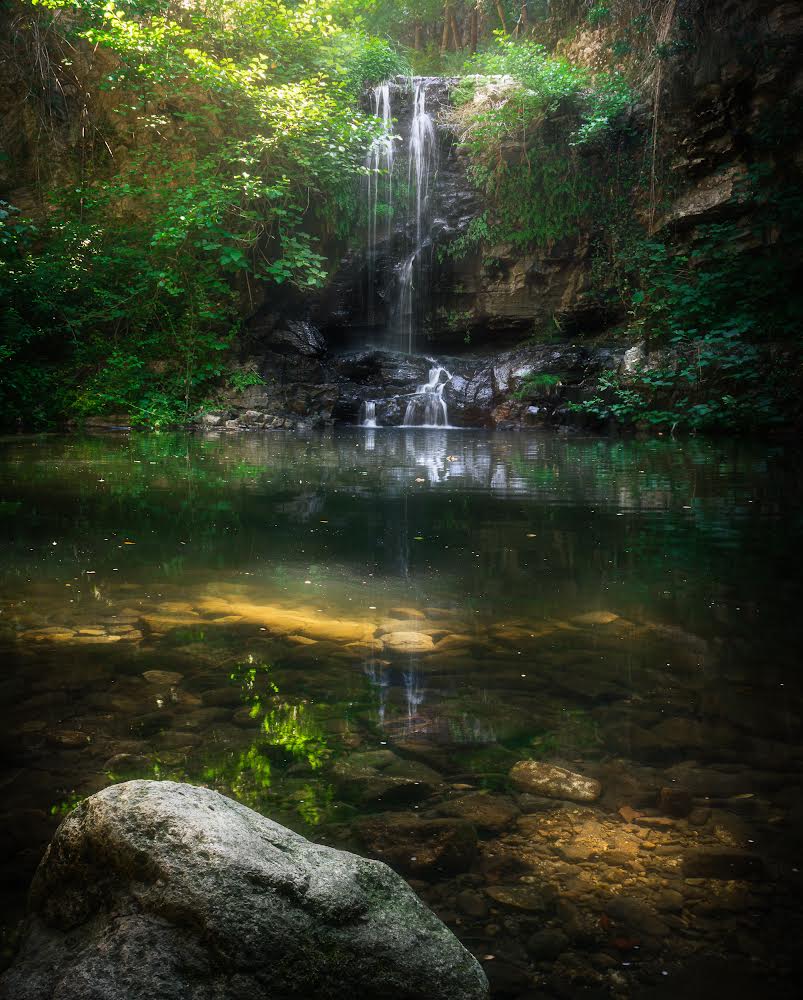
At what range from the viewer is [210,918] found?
1.05 m

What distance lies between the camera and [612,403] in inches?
545

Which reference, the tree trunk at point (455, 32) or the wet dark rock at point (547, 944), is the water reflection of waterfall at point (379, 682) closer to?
the wet dark rock at point (547, 944)

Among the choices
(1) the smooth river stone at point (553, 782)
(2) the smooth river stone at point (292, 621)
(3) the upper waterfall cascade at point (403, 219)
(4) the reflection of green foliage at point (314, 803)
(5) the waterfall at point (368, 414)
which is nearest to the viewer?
(4) the reflection of green foliage at point (314, 803)

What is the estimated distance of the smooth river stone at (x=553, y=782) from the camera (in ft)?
5.99

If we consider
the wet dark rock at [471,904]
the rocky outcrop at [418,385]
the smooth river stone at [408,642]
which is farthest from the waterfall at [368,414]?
the wet dark rock at [471,904]

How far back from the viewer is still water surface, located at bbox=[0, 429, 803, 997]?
1440 millimetres

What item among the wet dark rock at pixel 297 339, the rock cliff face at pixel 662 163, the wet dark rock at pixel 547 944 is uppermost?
the rock cliff face at pixel 662 163

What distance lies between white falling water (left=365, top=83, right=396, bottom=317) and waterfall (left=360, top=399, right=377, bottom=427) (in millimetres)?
3510

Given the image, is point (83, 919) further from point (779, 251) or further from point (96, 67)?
point (96, 67)

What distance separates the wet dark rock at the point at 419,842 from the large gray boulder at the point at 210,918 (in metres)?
0.33

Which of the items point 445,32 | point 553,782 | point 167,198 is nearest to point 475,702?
point 553,782

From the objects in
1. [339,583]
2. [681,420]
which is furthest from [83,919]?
[681,420]

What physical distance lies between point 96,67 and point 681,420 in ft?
46.4

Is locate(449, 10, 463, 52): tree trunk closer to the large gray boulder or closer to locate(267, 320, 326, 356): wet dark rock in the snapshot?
locate(267, 320, 326, 356): wet dark rock
